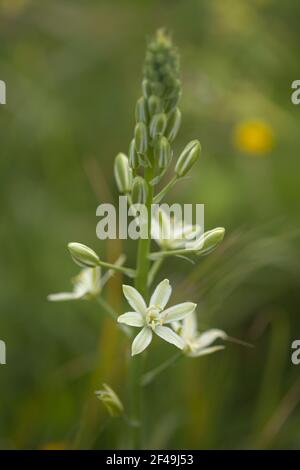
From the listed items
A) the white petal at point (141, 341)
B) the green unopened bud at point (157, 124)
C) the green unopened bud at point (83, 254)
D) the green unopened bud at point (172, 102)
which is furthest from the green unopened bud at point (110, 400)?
the green unopened bud at point (172, 102)

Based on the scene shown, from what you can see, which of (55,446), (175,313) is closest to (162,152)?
(175,313)

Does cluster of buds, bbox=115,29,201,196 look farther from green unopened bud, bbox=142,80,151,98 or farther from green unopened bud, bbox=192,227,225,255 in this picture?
green unopened bud, bbox=192,227,225,255

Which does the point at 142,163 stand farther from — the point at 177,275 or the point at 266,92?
the point at 266,92

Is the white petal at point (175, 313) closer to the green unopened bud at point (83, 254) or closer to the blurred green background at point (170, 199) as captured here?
the green unopened bud at point (83, 254)

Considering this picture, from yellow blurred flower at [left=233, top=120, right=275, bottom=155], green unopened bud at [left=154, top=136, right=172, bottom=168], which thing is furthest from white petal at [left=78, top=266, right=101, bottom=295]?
yellow blurred flower at [left=233, top=120, right=275, bottom=155]

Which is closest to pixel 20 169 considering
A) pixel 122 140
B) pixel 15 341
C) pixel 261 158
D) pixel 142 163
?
pixel 122 140

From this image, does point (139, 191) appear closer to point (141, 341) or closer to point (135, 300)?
point (135, 300)

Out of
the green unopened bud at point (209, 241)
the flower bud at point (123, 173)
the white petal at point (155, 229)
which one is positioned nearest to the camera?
the green unopened bud at point (209, 241)
